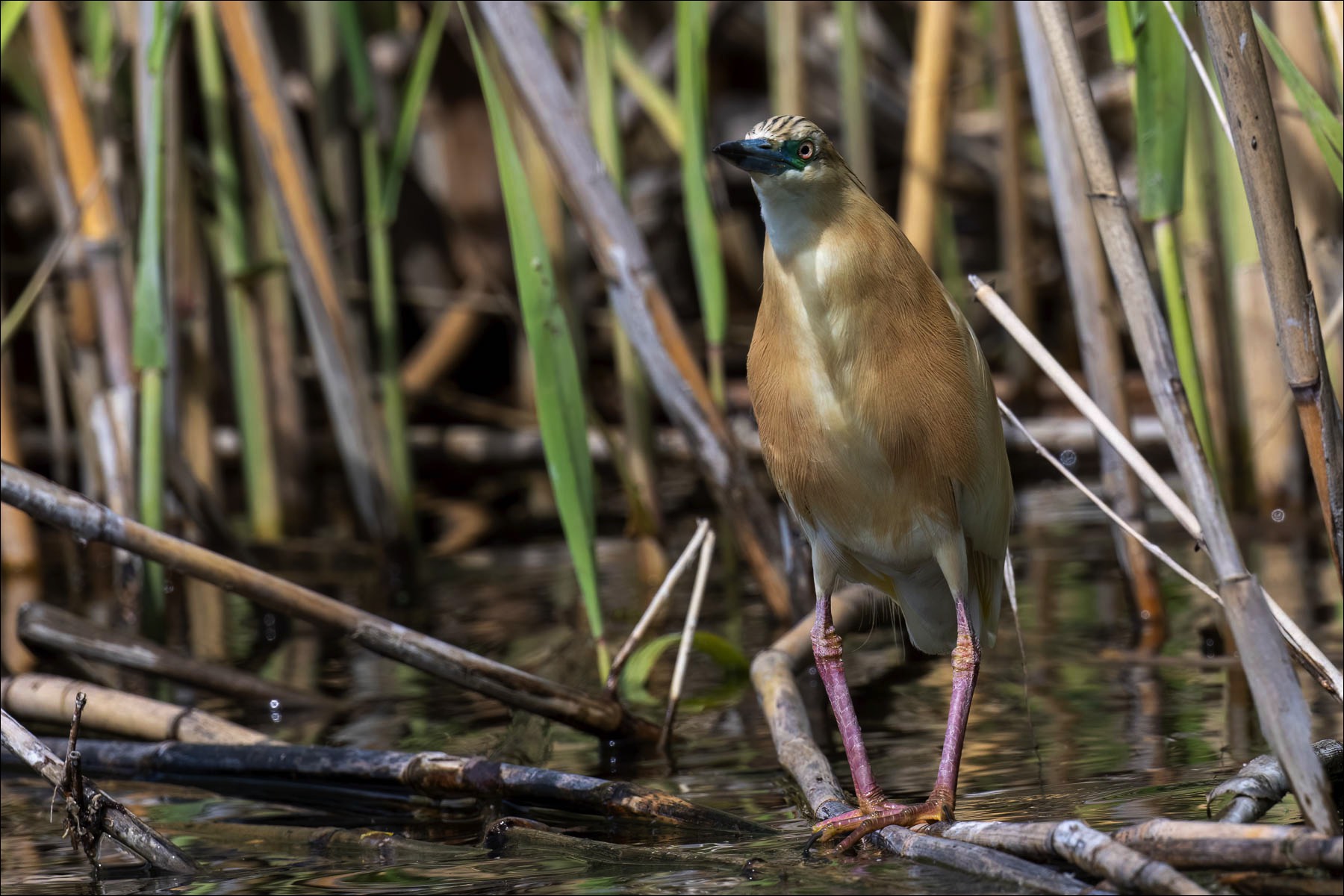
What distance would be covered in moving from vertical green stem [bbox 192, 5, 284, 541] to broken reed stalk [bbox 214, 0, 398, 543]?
0.51m

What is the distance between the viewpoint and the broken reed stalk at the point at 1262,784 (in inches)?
89.2

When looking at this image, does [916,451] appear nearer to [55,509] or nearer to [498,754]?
[498,754]

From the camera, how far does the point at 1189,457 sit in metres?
2.26

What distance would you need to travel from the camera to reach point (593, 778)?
280 cm

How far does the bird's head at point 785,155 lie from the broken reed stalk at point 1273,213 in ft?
2.03

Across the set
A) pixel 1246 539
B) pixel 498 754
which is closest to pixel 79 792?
pixel 498 754

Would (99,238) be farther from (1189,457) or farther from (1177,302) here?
(1189,457)

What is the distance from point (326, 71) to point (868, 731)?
3662 millimetres

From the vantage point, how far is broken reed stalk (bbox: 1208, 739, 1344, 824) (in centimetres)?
227

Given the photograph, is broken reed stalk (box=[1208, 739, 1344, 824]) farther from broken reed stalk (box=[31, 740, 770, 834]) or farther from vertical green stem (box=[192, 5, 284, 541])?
vertical green stem (box=[192, 5, 284, 541])

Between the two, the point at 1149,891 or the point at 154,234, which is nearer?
the point at 1149,891

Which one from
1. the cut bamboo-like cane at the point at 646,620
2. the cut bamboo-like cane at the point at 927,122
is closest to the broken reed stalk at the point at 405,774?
the cut bamboo-like cane at the point at 646,620

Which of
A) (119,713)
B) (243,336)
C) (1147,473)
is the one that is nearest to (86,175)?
(243,336)

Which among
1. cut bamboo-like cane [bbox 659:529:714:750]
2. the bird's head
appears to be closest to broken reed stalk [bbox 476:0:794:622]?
cut bamboo-like cane [bbox 659:529:714:750]
